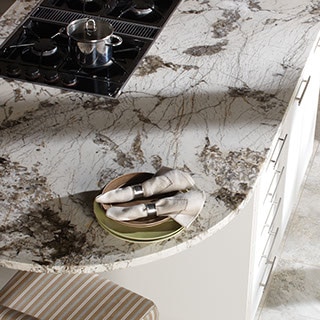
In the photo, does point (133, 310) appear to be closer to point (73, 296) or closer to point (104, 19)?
point (73, 296)

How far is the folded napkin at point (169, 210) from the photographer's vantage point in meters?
2.11

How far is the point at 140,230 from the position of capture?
2111mm

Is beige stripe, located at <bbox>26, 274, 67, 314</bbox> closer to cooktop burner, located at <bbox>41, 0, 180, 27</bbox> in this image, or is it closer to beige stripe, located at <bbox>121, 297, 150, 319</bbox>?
beige stripe, located at <bbox>121, 297, 150, 319</bbox>

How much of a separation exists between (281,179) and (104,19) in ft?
2.87

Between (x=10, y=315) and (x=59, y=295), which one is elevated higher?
(x=10, y=315)

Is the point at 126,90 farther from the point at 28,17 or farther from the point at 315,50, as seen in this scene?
the point at 315,50

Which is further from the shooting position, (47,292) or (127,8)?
(127,8)

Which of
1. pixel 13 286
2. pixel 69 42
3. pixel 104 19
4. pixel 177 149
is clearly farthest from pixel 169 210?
pixel 104 19

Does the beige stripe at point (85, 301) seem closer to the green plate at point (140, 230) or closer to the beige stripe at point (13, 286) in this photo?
the beige stripe at point (13, 286)

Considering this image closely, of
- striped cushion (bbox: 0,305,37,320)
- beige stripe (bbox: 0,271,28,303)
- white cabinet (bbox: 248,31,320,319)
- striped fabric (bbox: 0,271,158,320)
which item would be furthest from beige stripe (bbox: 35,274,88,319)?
white cabinet (bbox: 248,31,320,319)

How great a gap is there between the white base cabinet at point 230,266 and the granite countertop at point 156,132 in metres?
0.10

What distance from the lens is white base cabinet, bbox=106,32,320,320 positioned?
245cm

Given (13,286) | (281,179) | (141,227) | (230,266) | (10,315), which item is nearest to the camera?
(10,315)

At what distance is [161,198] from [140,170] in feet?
0.57
